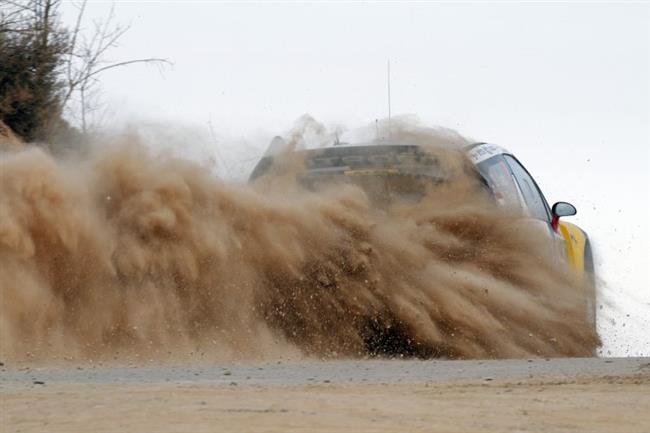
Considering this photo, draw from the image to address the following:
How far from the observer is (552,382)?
9.18 metres

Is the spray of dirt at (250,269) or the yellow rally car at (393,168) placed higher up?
the yellow rally car at (393,168)

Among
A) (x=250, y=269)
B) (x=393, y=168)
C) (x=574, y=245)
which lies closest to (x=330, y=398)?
(x=250, y=269)

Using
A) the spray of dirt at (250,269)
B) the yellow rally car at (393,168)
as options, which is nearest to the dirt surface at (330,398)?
the spray of dirt at (250,269)

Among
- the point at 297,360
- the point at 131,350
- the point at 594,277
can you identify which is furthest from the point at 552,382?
the point at 594,277

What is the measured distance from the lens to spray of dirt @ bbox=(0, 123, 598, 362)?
1088 cm

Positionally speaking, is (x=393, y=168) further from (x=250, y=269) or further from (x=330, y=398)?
(x=330, y=398)

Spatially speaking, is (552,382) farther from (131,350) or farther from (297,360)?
(131,350)

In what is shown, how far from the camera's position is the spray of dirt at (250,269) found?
10875mm

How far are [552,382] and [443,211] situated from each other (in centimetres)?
319

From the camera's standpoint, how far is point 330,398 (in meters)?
8.07

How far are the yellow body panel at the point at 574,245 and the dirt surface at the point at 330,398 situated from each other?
3586 millimetres

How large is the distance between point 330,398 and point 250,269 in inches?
141

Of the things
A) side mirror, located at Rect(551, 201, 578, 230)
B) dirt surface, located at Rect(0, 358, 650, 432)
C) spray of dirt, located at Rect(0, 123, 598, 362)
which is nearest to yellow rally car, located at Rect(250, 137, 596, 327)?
spray of dirt, located at Rect(0, 123, 598, 362)

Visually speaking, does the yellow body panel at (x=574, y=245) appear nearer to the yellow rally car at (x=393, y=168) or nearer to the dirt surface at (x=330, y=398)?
the yellow rally car at (x=393, y=168)
